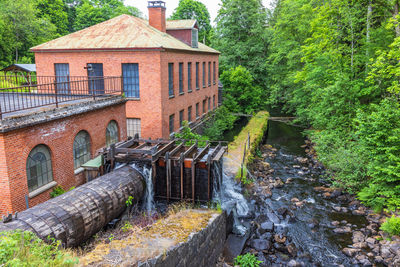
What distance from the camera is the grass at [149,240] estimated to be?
675cm

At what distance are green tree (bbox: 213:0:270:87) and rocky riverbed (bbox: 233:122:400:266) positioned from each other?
812 inches

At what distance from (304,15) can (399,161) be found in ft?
64.1

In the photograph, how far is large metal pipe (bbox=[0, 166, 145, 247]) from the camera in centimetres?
794

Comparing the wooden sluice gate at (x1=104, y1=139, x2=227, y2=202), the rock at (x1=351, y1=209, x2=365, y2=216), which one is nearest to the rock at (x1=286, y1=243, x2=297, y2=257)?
the wooden sluice gate at (x1=104, y1=139, x2=227, y2=202)

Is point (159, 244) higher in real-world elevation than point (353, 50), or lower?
lower

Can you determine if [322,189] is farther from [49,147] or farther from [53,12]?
[53,12]

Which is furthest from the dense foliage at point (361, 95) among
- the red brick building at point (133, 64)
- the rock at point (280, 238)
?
the red brick building at point (133, 64)

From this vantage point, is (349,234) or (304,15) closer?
(349,234)

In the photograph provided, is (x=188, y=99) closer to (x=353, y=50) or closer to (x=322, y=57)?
(x=322, y=57)

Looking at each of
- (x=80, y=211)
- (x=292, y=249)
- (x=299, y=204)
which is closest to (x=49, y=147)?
(x=80, y=211)

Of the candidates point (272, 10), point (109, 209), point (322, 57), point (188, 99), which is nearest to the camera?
point (109, 209)

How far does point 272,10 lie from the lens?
5397cm

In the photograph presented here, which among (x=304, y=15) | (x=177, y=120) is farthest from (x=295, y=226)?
(x=304, y=15)

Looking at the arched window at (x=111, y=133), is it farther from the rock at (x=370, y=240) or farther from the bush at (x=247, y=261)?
the rock at (x=370, y=240)
